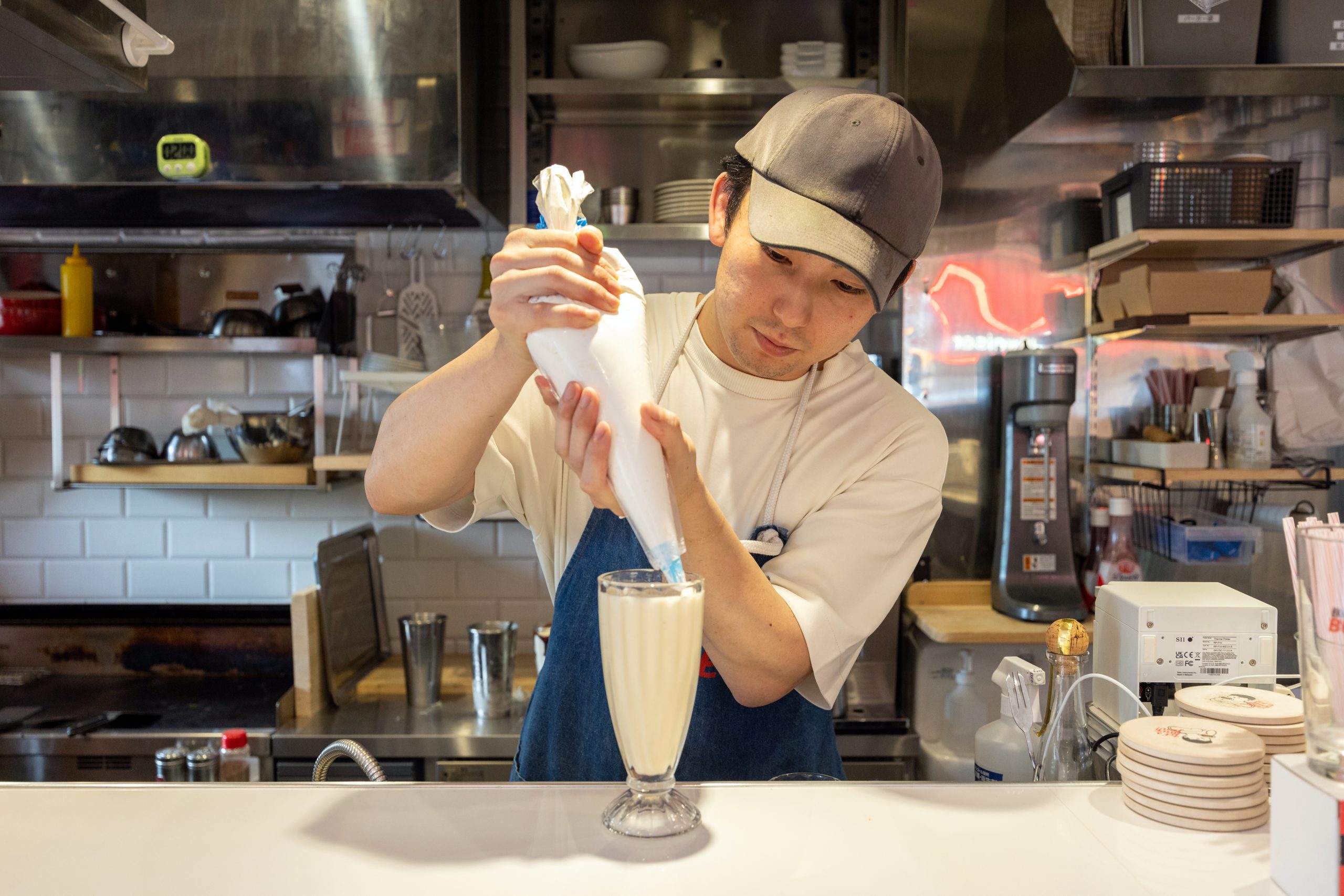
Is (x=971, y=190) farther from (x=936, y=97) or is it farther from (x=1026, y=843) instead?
(x=1026, y=843)

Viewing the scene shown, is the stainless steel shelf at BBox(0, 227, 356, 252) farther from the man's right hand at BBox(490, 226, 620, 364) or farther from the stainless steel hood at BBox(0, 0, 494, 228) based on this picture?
the man's right hand at BBox(490, 226, 620, 364)

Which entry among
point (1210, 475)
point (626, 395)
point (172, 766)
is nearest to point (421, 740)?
point (172, 766)

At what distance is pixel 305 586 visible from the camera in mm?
3270

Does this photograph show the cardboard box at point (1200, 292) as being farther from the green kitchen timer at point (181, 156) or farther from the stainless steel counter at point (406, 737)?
the green kitchen timer at point (181, 156)

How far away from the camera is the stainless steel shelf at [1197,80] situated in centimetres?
271

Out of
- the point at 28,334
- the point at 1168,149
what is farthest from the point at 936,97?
the point at 28,334

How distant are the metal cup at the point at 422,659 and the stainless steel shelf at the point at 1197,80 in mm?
2313

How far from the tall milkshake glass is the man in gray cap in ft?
0.43

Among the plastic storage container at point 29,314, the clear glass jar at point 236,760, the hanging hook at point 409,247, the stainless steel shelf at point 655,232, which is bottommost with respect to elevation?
the clear glass jar at point 236,760

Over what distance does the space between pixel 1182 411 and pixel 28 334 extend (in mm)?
3596

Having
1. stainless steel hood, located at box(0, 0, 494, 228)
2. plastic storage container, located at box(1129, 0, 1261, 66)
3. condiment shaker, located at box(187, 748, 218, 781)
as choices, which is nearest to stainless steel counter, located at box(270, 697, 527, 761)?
condiment shaker, located at box(187, 748, 218, 781)

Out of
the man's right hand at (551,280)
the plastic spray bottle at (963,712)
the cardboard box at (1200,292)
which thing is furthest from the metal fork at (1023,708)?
the cardboard box at (1200,292)

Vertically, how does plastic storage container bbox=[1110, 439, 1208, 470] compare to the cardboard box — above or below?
below

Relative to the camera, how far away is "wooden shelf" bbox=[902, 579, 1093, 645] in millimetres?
2691
